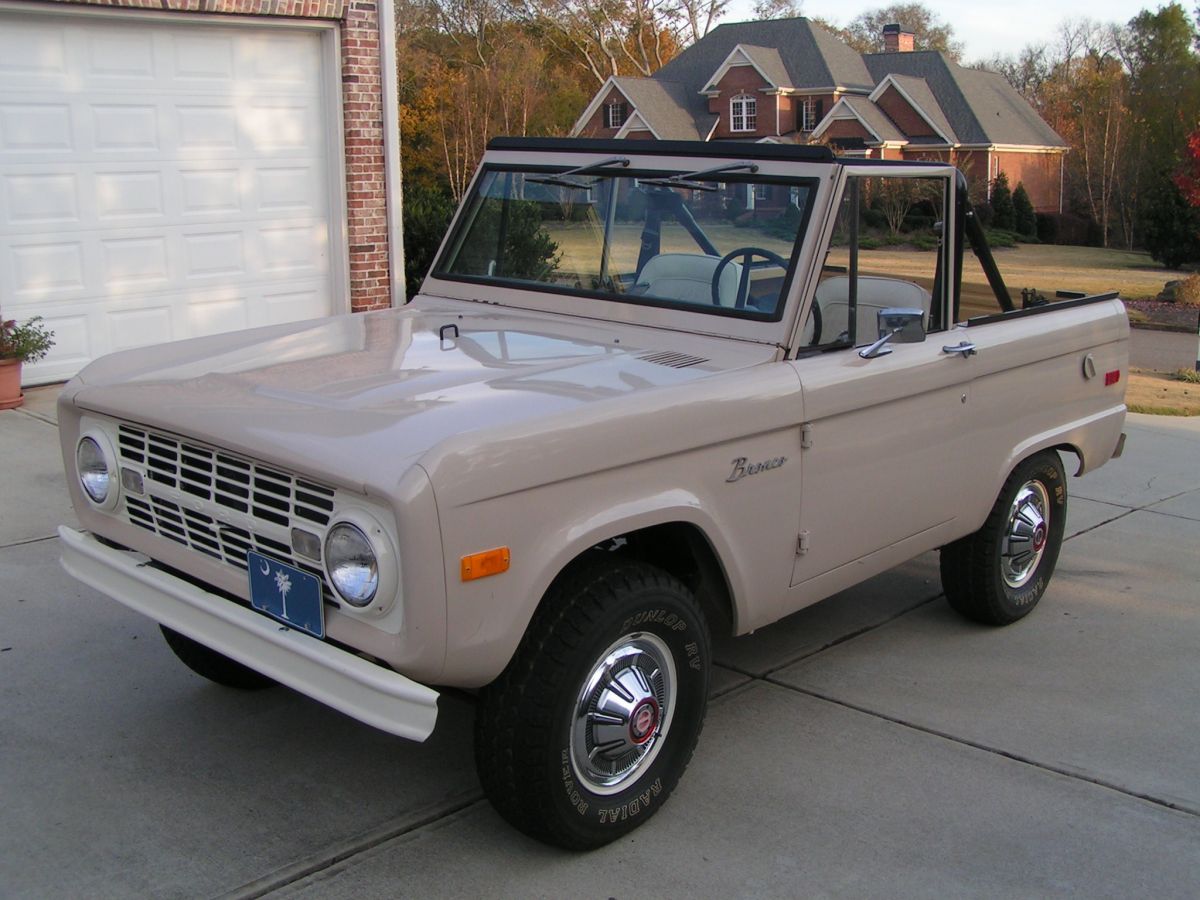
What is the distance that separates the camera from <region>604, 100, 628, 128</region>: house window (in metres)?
48.4

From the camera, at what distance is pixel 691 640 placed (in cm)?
358

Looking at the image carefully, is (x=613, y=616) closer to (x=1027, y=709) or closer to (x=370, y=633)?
(x=370, y=633)

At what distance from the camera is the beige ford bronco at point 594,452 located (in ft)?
9.98

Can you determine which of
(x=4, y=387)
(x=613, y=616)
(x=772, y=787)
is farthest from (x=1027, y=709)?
(x=4, y=387)

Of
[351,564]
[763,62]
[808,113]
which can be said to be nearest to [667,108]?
[763,62]

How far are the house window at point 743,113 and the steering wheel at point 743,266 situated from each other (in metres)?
46.9

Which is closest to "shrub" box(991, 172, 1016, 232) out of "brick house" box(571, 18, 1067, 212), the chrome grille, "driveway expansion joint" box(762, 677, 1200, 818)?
"brick house" box(571, 18, 1067, 212)

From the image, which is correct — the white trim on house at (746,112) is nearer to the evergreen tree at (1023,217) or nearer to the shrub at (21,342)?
the evergreen tree at (1023,217)

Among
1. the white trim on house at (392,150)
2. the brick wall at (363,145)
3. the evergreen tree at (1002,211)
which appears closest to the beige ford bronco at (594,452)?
the brick wall at (363,145)

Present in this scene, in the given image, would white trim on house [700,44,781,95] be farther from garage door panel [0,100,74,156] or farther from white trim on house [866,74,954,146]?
garage door panel [0,100,74,156]

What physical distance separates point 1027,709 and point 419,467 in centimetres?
262

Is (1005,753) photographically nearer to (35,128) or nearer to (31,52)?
(35,128)

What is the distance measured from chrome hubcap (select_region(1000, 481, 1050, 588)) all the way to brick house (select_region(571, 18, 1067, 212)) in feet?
113

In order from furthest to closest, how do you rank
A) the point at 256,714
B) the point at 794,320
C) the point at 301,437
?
the point at 256,714
the point at 794,320
the point at 301,437
